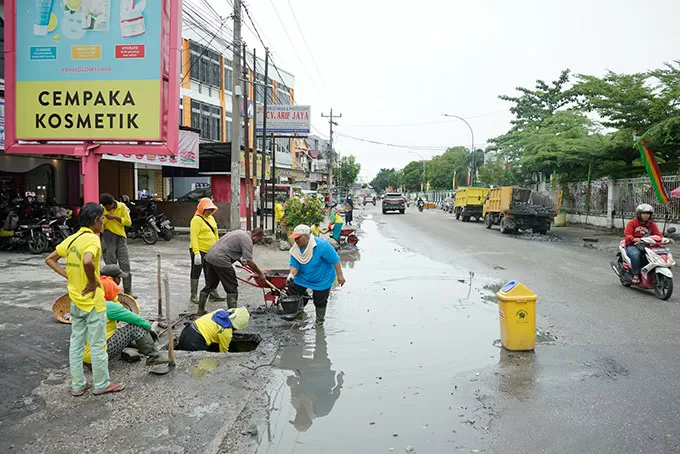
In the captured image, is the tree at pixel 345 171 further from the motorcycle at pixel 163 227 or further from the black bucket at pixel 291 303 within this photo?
the black bucket at pixel 291 303

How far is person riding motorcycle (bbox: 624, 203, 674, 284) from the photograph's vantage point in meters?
9.17

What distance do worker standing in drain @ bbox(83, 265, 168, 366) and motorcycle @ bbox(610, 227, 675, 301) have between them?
7.81 metres

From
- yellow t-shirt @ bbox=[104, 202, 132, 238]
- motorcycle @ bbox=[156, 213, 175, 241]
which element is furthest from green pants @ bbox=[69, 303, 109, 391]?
motorcycle @ bbox=[156, 213, 175, 241]

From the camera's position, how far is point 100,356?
14.6 ft

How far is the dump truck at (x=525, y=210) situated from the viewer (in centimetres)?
2173

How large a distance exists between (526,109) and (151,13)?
39.9 meters

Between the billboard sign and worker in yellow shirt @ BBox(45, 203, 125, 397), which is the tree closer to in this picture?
the billboard sign

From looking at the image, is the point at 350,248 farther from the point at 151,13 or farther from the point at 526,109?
the point at 526,109

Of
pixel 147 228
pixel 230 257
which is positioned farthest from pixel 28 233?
pixel 230 257

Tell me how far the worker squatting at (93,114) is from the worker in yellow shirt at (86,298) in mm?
1968

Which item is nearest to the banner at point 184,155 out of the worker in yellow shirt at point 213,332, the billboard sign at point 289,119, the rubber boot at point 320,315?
the billboard sign at point 289,119

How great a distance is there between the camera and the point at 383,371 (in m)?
5.35

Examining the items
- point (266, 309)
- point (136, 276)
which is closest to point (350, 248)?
point (136, 276)

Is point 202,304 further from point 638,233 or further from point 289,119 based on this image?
point 289,119
